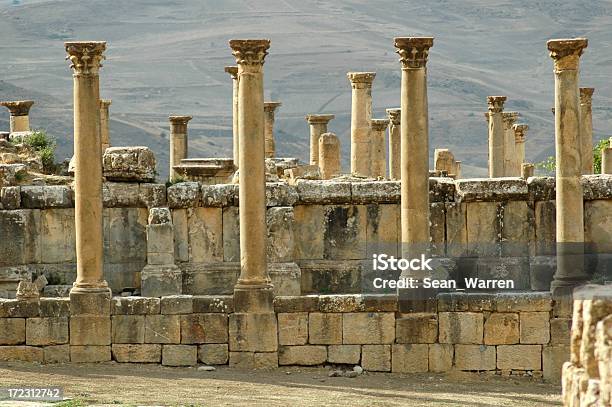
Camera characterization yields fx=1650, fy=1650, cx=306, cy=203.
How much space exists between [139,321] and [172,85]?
12117cm

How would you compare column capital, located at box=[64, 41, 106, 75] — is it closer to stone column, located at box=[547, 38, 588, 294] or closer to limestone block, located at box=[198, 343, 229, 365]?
limestone block, located at box=[198, 343, 229, 365]

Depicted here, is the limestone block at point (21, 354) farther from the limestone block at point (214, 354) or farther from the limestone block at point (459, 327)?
the limestone block at point (459, 327)

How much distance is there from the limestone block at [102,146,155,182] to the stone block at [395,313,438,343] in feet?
16.1

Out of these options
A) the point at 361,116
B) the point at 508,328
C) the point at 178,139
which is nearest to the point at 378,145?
the point at 361,116

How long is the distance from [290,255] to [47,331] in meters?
3.77

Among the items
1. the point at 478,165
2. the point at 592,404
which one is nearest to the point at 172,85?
the point at 478,165

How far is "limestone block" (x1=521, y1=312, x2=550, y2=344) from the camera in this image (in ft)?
65.0

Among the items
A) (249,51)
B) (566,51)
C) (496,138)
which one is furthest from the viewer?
(496,138)

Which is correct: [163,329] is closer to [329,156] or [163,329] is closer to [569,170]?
[569,170]

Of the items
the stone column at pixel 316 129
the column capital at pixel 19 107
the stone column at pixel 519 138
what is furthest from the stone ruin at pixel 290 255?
the stone column at pixel 519 138

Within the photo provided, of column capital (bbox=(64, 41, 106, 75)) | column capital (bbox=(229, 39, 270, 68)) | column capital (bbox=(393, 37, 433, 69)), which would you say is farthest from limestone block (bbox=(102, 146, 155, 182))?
column capital (bbox=(393, 37, 433, 69))

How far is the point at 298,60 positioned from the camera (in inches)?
5659

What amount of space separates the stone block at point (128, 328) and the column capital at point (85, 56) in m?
3.08

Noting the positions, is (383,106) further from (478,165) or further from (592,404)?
(592,404)
